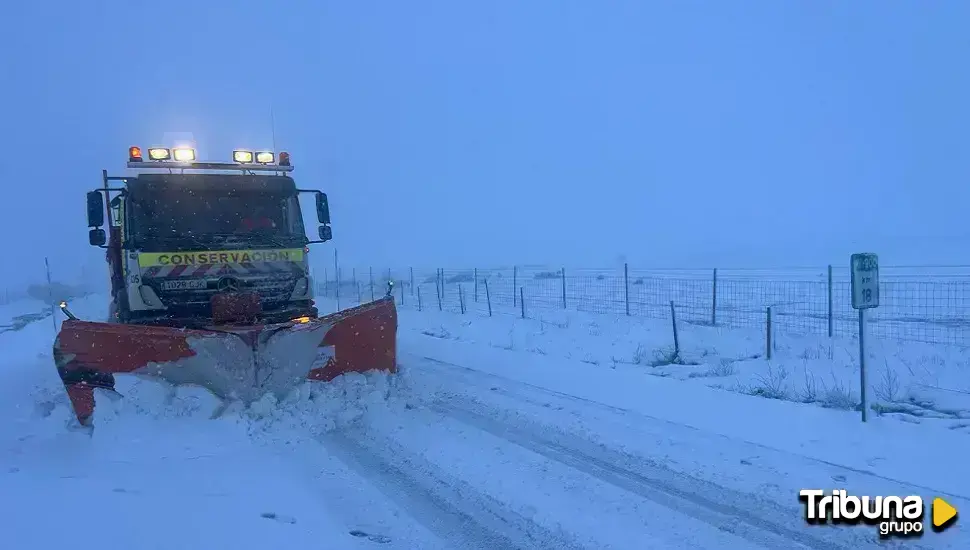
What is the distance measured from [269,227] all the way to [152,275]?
63.6 inches

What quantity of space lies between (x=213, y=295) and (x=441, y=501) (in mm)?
4510

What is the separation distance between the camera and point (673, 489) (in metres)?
4.82

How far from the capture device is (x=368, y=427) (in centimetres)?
657

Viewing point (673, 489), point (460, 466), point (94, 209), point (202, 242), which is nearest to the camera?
point (673, 489)

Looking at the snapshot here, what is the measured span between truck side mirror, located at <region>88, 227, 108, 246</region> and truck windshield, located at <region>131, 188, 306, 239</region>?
41 centimetres

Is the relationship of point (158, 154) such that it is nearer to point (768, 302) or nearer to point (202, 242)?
point (202, 242)

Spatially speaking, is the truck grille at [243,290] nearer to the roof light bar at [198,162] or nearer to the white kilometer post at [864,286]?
the roof light bar at [198,162]

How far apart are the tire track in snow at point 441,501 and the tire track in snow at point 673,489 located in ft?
3.26

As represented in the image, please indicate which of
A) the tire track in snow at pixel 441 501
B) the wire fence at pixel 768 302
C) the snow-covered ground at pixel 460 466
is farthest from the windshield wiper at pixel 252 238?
the wire fence at pixel 768 302

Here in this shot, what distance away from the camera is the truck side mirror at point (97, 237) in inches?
302

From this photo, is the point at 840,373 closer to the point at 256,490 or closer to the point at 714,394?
the point at 714,394

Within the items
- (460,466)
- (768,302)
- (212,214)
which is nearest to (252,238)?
(212,214)

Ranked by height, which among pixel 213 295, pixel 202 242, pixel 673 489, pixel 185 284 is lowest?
pixel 673 489

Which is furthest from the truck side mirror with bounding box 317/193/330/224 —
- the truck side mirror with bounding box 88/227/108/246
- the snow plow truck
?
the truck side mirror with bounding box 88/227/108/246
